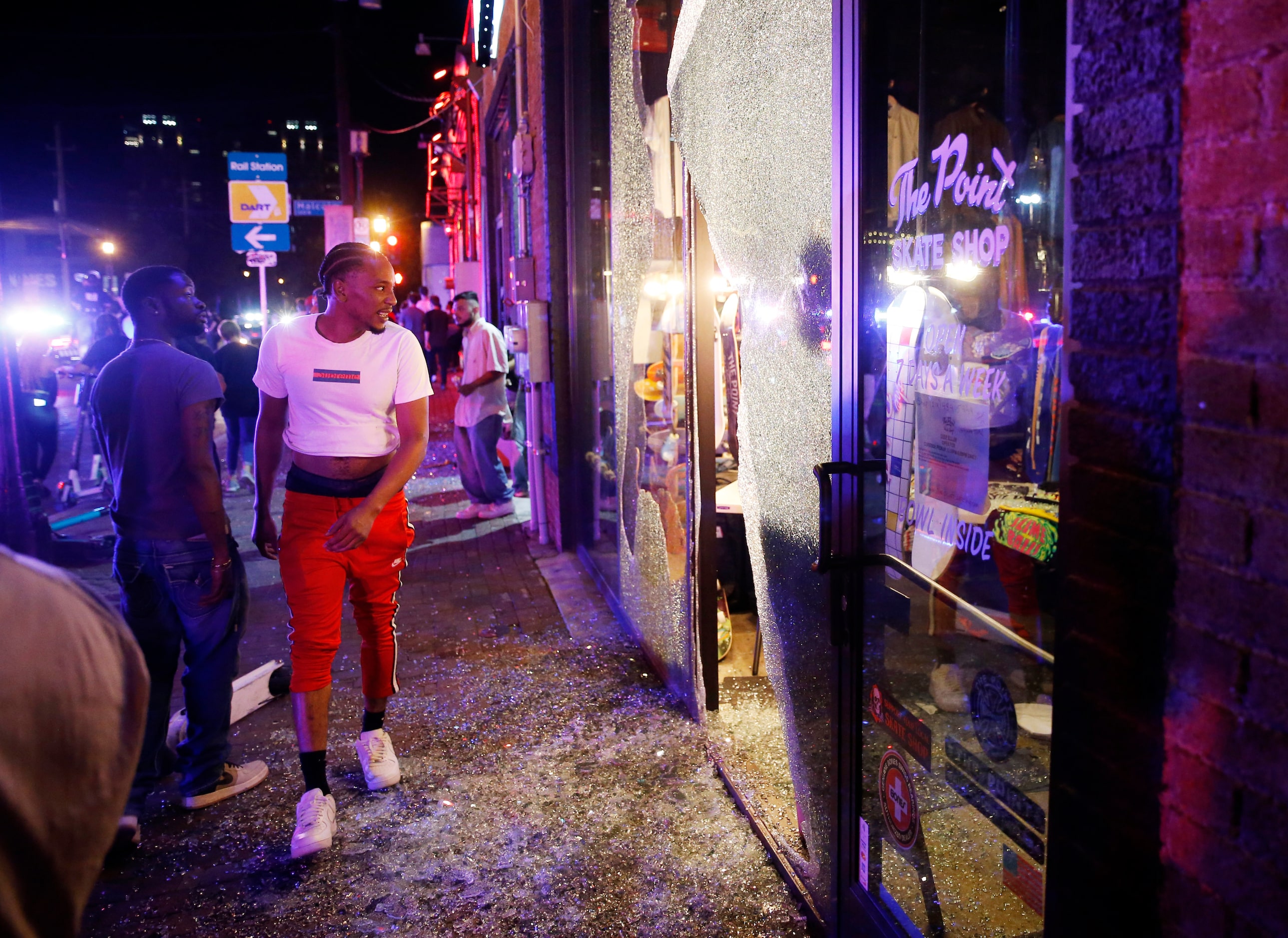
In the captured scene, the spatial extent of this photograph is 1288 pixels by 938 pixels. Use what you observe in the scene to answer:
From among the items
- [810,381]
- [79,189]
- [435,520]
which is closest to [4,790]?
[810,381]

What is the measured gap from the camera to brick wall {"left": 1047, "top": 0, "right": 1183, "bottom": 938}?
135 cm

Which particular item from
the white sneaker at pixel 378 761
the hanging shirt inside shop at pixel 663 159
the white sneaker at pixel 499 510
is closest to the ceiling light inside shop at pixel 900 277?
the hanging shirt inside shop at pixel 663 159

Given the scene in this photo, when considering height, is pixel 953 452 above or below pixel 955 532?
above

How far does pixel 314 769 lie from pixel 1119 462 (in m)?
3.11

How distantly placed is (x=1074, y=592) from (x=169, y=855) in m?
3.28

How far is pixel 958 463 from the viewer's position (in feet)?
7.23

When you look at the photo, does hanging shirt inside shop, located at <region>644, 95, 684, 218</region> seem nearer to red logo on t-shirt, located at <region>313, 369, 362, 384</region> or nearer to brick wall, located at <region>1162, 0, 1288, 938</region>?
red logo on t-shirt, located at <region>313, 369, 362, 384</region>

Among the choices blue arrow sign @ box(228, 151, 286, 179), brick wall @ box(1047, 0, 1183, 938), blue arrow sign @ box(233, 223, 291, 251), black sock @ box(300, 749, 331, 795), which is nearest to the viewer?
brick wall @ box(1047, 0, 1183, 938)

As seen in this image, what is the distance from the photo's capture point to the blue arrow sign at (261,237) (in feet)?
41.3

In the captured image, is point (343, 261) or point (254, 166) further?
point (254, 166)

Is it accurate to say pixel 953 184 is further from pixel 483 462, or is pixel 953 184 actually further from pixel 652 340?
pixel 483 462

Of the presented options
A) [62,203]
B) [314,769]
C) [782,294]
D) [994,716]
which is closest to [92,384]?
[314,769]

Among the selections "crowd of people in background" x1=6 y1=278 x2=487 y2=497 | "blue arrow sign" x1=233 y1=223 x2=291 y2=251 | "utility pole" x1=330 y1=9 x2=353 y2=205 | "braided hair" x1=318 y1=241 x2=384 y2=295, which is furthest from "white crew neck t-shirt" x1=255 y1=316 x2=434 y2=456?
"utility pole" x1=330 y1=9 x2=353 y2=205

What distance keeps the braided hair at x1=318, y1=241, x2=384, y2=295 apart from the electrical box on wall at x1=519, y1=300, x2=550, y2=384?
348 cm
